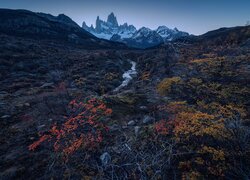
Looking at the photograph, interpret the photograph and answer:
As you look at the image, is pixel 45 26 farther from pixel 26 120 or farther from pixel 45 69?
pixel 26 120

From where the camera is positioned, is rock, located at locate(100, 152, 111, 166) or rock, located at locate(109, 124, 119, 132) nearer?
rock, located at locate(100, 152, 111, 166)

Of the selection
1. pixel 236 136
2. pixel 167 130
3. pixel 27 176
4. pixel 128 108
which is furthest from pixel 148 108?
pixel 27 176

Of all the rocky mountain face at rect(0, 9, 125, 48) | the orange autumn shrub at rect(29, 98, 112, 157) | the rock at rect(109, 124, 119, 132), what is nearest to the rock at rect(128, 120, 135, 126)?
the rock at rect(109, 124, 119, 132)

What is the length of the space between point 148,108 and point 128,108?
6.22 ft

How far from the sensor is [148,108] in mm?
14312

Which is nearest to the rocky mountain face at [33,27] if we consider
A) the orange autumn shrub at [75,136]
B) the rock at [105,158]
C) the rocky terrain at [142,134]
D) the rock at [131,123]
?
the rocky terrain at [142,134]

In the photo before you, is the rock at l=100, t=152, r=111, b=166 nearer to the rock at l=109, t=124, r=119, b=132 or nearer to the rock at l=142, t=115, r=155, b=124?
the rock at l=109, t=124, r=119, b=132

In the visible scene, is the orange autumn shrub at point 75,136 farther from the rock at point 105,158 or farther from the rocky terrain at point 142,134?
the rock at point 105,158

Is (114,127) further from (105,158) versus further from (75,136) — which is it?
(105,158)

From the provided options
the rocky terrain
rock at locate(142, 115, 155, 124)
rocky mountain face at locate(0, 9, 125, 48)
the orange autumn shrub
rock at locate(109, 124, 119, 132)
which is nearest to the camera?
the rocky terrain

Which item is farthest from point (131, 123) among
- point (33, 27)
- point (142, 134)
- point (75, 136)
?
point (33, 27)

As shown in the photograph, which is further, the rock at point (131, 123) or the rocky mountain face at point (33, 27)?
the rocky mountain face at point (33, 27)

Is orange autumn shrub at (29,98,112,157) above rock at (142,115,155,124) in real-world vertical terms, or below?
below

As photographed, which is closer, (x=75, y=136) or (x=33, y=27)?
(x=75, y=136)
